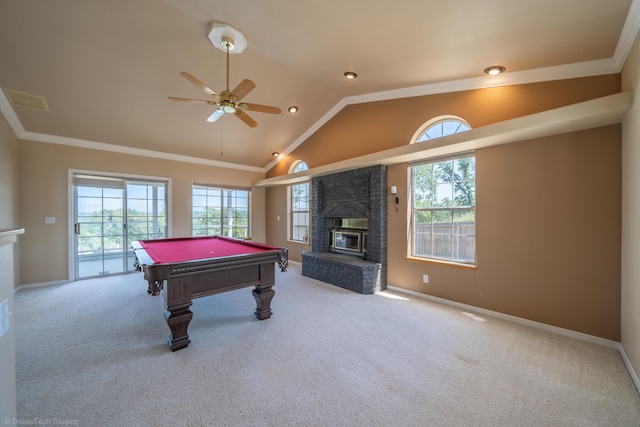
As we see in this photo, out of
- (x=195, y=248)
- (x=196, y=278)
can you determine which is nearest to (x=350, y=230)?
(x=195, y=248)

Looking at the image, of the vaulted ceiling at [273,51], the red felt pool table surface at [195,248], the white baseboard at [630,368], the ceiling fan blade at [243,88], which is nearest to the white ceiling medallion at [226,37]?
the vaulted ceiling at [273,51]

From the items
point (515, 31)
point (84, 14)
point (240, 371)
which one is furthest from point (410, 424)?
point (84, 14)

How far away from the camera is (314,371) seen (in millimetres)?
2166

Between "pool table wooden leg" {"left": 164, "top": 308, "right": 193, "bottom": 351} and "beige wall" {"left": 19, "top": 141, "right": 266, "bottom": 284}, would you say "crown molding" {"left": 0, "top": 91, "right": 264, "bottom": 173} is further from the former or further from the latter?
"pool table wooden leg" {"left": 164, "top": 308, "right": 193, "bottom": 351}

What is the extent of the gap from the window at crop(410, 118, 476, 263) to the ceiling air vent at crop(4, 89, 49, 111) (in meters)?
5.84

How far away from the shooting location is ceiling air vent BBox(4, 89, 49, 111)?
141 inches

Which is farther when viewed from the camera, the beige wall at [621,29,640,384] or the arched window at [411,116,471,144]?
the arched window at [411,116,471,144]

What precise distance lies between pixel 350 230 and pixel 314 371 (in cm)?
326

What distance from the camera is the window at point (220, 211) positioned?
6332 millimetres

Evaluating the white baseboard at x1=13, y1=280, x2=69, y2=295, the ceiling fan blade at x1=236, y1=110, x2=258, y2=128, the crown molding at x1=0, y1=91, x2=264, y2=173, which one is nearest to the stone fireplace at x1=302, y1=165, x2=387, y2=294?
the ceiling fan blade at x1=236, y1=110, x2=258, y2=128

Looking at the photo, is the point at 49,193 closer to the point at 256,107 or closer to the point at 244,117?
the point at 244,117

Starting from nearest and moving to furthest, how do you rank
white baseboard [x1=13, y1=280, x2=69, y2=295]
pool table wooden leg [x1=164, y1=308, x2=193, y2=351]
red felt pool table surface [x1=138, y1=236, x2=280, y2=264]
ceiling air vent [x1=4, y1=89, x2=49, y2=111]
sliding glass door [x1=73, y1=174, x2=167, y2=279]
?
pool table wooden leg [x1=164, y1=308, x2=193, y2=351]
red felt pool table surface [x1=138, y1=236, x2=280, y2=264]
ceiling air vent [x1=4, y1=89, x2=49, y2=111]
white baseboard [x1=13, y1=280, x2=69, y2=295]
sliding glass door [x1=73, y1=174, x2=167, y2=279]

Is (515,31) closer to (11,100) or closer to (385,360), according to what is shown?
(385,360)

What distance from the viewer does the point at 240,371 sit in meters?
2.17
